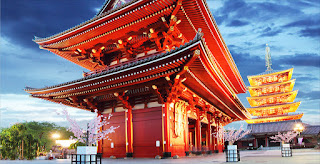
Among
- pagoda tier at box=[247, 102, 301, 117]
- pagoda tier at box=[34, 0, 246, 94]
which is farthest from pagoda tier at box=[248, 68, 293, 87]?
pagoda tier at box=[34, 0, 246, 94]

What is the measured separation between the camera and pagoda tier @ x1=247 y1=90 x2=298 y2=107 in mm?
65250

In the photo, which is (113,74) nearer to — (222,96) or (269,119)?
(222,96)

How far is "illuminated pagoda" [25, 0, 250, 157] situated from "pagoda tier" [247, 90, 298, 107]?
4568cm

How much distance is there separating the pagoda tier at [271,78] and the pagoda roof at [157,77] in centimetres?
4870

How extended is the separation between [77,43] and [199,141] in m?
14.4

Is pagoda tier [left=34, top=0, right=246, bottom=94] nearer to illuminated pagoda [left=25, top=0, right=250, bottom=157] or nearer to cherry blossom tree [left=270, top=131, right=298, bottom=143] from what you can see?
illuminated pagoda [left=25, top=0, right=250, bottom=157]

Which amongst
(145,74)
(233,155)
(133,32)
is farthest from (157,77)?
(233,155)

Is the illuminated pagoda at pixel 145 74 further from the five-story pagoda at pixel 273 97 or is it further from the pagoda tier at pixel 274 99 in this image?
the five-story pagoda at pixel 273 97

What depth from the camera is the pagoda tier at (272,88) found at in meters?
66.2

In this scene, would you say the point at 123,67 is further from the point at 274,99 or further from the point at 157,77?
the point at 274,99

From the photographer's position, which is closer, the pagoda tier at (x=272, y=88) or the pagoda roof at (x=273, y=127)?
the pagoda roof at (x=273, y=127)

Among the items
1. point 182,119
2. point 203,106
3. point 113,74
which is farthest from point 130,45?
point 203,106

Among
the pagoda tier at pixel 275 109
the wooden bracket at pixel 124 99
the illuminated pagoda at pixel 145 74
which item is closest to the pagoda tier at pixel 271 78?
the pagoda tier at pixel 275 109

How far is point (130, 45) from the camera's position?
73.7 ft
